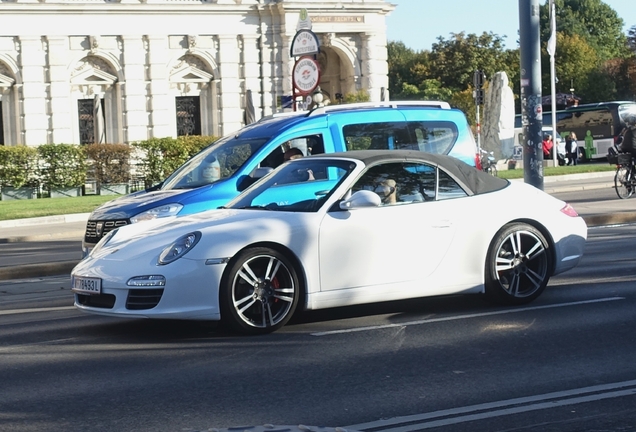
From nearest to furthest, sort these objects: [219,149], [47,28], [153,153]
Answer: [219,149] → [153,153] → [47,28]

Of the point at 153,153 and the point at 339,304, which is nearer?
the point at 339,304

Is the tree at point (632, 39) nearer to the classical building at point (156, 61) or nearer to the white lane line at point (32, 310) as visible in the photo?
the classical building at point (156, 61)

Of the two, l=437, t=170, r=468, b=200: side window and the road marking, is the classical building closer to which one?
l=437, t=170, r=468, b=200: side window

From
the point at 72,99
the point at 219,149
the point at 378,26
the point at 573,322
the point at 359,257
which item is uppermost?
the point at 378,26

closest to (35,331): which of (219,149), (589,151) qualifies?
(219,149)

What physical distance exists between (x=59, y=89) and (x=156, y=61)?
431 centimetres

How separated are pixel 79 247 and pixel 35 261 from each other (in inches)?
109

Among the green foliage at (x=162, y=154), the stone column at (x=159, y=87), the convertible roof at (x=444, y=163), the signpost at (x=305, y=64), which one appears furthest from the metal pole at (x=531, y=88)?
the stone column at (x=159, y=87)

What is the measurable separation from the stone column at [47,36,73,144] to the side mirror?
38181 millimetres

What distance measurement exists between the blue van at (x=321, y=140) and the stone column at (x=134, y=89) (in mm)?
33344

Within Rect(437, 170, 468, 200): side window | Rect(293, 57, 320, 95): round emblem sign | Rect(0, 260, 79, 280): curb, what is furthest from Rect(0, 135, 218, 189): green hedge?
Rect(437, 170, 468, 200): side window

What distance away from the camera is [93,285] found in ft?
28.8

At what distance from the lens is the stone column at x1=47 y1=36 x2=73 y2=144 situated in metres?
45.3

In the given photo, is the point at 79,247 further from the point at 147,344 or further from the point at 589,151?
the point at 589,151
